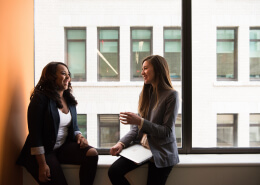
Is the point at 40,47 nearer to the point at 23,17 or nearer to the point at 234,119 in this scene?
the point at 23,17

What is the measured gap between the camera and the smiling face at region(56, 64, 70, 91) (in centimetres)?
175

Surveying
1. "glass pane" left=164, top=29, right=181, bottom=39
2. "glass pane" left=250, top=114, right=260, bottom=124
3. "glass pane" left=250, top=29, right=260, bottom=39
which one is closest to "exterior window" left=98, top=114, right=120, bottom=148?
"glass pane" left=164, top=29, right=181, bottom=39

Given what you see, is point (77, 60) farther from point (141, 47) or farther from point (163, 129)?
point (163, 129)

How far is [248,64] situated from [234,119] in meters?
0.60

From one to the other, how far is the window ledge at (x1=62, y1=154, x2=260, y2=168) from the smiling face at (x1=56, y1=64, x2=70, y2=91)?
0.69 m

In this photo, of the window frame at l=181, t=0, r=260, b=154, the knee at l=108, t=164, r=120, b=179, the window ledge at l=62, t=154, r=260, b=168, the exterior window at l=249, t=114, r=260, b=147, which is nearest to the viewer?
the knee at l=108, t=164, r=120, b=179

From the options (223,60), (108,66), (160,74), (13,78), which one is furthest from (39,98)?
(223,60)

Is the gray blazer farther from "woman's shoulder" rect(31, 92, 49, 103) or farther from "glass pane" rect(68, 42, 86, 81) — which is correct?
"glass pane" rect(68, 42, 86, 81)

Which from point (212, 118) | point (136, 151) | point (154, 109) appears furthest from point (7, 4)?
point (212, 118)

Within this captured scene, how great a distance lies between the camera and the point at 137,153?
171 cm

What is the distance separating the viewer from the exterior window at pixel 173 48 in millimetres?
2234

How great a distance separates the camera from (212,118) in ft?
7.47

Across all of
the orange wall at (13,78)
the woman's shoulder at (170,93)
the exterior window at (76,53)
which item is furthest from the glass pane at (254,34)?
the orange wall at (13,78)

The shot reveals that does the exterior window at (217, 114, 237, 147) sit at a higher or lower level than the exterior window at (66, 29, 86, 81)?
lower
